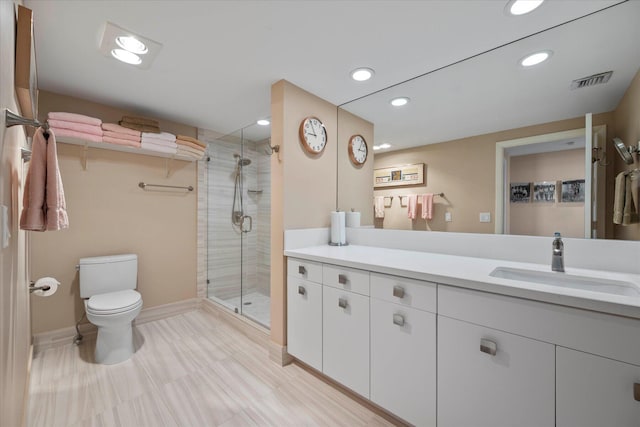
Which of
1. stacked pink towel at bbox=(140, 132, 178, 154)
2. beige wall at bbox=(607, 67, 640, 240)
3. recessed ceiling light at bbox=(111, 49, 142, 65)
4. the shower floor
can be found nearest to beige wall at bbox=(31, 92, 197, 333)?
stacked pink towel at bbox=(140, 132, 178, 154)

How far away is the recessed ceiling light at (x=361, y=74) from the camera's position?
192cm

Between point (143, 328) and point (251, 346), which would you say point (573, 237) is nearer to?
point (251, 346)

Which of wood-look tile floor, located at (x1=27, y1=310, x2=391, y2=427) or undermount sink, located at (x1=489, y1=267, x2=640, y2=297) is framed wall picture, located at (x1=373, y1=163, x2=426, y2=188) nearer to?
undermount sink, located at (x1=489, y1=267, x2=640, y2=297)

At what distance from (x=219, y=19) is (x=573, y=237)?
2306mm

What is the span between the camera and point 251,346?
232 cm

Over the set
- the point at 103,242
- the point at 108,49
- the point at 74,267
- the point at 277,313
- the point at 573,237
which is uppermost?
the point at 108,49

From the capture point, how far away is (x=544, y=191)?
1467 mm

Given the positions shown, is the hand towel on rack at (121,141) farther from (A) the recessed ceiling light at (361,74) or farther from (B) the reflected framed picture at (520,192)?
(B) the reflected framed picture at (520,192)

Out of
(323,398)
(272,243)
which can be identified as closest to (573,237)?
(323,398)

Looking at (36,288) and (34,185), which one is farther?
(36,288)

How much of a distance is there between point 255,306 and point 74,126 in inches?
93.7

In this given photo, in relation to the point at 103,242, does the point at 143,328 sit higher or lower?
lower

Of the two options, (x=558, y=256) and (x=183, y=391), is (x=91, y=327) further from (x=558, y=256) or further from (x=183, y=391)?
(x=558, y=256)

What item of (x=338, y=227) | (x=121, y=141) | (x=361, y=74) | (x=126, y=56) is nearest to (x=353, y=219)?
(x=338, y=227)
